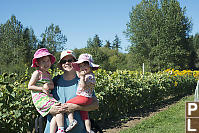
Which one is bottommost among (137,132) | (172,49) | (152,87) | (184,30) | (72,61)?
(137,132)

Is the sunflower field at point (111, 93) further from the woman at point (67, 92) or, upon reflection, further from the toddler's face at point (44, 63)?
the woman at point (67, 92)

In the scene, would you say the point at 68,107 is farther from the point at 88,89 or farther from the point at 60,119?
the point at 88,89

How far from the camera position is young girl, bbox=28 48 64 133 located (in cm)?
242

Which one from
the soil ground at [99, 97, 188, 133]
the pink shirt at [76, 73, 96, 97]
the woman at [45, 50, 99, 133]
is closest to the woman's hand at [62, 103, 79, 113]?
the woman at [45, 50, 99, 133]

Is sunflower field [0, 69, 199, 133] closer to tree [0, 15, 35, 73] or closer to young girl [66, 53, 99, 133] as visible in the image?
young girl [66, 53, 99, 133]

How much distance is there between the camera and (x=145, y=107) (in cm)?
905

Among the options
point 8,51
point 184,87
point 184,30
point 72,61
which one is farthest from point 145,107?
point 8,51

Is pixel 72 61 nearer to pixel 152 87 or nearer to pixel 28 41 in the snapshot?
pixel 152 87

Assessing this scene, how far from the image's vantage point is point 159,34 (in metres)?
30.6

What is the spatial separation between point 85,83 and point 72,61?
0.96 feet

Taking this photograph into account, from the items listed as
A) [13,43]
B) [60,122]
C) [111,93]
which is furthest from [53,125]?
[13,43]

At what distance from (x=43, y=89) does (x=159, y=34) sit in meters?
29.6

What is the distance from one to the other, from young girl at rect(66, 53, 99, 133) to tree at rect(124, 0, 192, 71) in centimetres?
2823

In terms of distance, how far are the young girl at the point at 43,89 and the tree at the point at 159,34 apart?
2832cm
